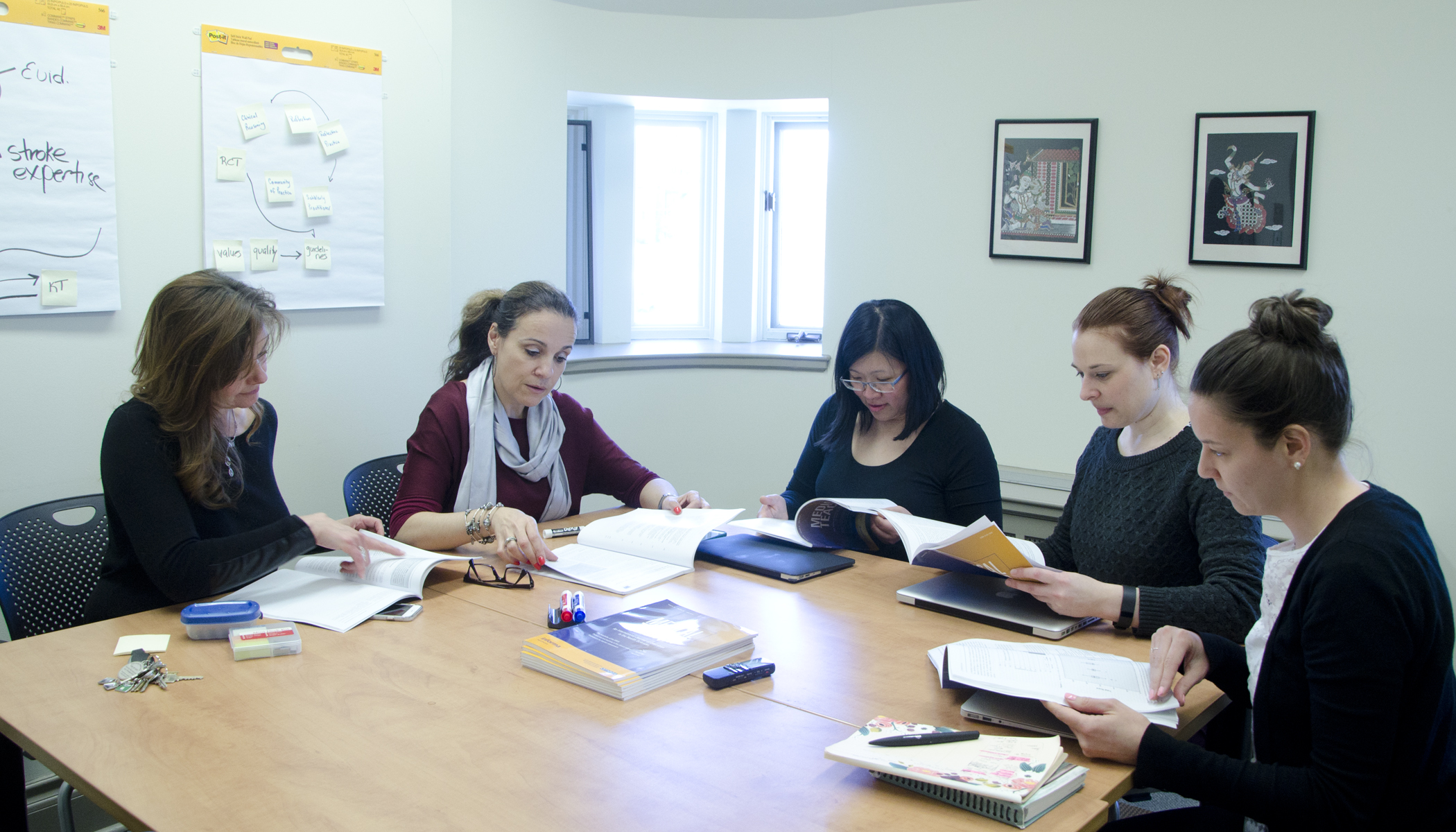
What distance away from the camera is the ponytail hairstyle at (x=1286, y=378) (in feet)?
4.28

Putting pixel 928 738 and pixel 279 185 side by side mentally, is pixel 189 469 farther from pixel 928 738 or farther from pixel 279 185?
pixel 928 738

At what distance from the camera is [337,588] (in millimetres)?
1938

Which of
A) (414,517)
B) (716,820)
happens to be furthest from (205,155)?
(716,820)

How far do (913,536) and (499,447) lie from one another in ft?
3.71

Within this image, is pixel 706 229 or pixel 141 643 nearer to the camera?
pixel 141 643

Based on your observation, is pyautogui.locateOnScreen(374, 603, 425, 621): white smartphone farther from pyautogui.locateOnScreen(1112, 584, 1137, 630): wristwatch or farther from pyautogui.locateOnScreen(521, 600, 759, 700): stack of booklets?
pyautogui.locateOnScreen(1112, 584, 1137, 630): wristwatch

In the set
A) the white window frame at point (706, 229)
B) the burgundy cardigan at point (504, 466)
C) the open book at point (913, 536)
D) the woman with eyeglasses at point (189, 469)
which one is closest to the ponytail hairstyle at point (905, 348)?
the open book at point (913, 536)

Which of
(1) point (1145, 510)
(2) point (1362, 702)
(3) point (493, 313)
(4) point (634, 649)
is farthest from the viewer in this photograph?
(3) point (493, 313)

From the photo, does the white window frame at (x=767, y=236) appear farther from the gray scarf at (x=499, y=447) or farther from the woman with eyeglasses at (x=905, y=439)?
the gray scarf at (x=499, y=447)

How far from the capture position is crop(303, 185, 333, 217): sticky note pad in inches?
115

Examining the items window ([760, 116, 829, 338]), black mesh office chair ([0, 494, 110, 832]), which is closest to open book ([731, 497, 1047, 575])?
black mesh office chair ([0, 494, 110, 832])

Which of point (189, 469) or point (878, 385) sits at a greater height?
point (878, 385)

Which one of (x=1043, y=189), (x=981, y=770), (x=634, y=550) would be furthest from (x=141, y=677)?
(x=1043, y=189)

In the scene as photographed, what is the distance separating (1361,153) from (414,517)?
3187 millimetres
